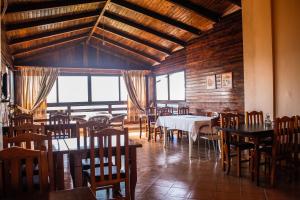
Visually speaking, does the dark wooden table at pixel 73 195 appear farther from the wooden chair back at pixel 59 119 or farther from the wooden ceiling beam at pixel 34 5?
the wooden ceiling beam at pixel 34 5

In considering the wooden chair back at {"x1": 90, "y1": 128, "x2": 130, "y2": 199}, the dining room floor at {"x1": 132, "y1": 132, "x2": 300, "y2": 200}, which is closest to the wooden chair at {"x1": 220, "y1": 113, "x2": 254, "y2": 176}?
the dining room floor at {"x1": 132, "y1": 132, "x2": 300, "y2": 200}

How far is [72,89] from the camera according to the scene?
895 centimetres

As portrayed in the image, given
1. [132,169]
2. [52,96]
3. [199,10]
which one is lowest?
[132,169]

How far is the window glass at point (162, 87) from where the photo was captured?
9004 mm

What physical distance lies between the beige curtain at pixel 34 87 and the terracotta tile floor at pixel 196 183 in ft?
16.0

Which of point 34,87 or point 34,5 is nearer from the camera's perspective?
point 34,5

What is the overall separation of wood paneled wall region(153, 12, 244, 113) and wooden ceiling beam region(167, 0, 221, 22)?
21 centimetres

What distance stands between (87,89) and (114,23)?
2.85 m

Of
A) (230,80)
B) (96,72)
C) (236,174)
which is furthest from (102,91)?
(236,174)

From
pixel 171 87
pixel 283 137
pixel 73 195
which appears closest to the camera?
pixel 73 195

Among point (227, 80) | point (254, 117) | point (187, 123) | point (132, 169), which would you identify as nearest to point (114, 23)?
point (227, 80)

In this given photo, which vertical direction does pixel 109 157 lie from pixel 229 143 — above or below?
above

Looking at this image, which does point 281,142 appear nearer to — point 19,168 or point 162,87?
point 19,168

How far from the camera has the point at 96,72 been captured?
9125 millimetres
